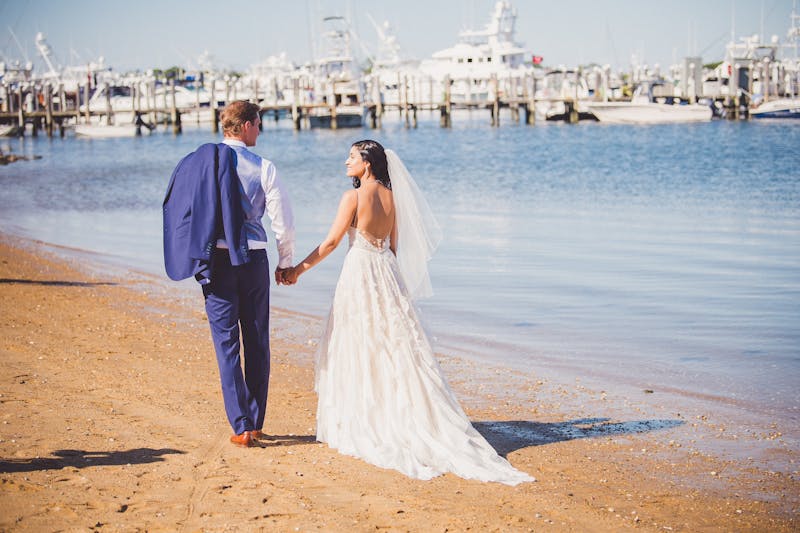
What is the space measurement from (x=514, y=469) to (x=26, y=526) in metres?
2.41

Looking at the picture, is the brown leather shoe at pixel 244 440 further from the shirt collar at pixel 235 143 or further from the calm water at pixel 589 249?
the calm water at pixel 589 249

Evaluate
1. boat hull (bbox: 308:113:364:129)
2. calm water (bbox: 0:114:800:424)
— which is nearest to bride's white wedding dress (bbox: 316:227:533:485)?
calm water (bbox: 0:114:800:424)

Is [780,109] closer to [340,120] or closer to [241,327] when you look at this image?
[340,120]

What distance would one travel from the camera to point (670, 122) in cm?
7119

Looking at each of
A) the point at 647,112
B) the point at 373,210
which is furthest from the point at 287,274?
the point at 647,112

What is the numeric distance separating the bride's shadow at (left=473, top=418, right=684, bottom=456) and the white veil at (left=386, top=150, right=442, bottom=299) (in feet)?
3.41

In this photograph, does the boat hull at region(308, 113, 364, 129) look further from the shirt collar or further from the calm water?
the shirt collar

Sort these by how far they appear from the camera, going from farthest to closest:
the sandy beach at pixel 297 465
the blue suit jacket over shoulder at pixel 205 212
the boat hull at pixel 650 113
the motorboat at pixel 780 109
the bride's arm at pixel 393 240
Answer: the boat hull at pixel 650 113
the motorboat at pixel 780 109
the bride's arm at pixel 393 240
the blue suit jacket over shoulder at pixel 205 212
the sandy beach at pixel 297 465

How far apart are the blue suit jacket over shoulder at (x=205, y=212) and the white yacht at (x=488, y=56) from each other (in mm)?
96623

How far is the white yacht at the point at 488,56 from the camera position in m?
104

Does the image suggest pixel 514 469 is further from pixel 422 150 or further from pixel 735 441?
pixel 422 150

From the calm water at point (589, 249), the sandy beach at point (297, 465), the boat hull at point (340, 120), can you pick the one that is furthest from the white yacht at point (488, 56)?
the sandy beach at point (297, 465)

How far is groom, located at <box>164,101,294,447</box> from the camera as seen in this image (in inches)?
204

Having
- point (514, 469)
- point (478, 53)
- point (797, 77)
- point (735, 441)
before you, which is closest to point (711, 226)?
point (735, 441)
